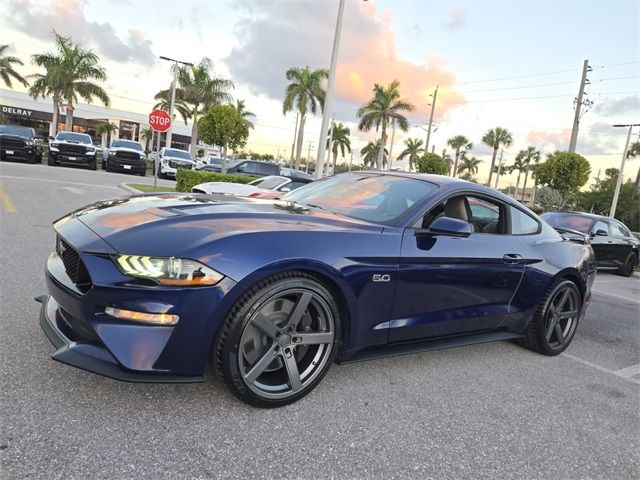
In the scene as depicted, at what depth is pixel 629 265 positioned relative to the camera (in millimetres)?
11562

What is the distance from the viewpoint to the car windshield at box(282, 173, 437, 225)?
3287mm

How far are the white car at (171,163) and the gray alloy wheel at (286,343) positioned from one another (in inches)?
898

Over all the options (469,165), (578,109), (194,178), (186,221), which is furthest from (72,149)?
(469,165)

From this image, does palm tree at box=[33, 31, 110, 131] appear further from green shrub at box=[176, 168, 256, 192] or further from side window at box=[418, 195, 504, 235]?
side window at box=[418, 195, 504, 235]

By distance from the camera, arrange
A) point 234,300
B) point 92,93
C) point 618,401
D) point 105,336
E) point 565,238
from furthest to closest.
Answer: point 92,93 < point 565,238 < point 618,401 < point 234,300 < point 105,336

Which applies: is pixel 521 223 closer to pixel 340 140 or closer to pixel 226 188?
pixel 226 188

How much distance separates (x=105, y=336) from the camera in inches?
86.5

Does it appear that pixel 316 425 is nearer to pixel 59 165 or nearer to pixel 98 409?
pixel 98 409

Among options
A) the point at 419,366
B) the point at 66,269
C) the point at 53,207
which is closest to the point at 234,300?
the point at 66,269

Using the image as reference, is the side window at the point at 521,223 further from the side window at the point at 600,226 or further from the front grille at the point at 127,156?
the front grille at the point at 127,156

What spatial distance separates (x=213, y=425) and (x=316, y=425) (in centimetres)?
54

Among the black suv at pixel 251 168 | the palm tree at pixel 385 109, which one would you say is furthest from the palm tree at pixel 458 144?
the black suv at pixel 251 168

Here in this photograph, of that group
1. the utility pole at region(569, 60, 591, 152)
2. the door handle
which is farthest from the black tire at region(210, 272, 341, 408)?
the utility pole at region(569, 60, 591, 152)

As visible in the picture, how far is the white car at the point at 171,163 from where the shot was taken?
953 inches
